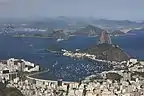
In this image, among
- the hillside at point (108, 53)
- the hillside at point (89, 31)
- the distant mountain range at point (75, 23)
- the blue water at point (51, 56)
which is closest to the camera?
the blue water at point (51, 56)

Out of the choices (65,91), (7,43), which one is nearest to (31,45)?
(7,43)

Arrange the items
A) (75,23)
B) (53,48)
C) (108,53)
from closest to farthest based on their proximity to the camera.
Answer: (108,53) → (53,48) → (75,23)

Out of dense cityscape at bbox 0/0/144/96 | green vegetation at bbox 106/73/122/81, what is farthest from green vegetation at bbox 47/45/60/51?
green vegetation at bbox 106/73/122/81

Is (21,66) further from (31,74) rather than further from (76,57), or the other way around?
(76,57)

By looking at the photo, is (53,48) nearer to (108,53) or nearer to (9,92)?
(108,53)

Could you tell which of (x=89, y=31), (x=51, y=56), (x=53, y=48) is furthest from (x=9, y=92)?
(x=89, y=31)

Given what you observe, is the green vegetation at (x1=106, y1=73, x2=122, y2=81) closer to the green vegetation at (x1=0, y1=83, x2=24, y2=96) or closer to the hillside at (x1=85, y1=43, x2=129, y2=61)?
the green vegetation at (x1=0, y1=83, x2=24, y2=96)

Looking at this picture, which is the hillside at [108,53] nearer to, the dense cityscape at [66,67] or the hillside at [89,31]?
the dense cityscape at [66,67]

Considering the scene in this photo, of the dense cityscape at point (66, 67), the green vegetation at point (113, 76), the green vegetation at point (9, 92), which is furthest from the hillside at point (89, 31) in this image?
the green vegetation at point (9, 92)

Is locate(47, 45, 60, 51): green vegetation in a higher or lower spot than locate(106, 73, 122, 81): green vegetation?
lower
